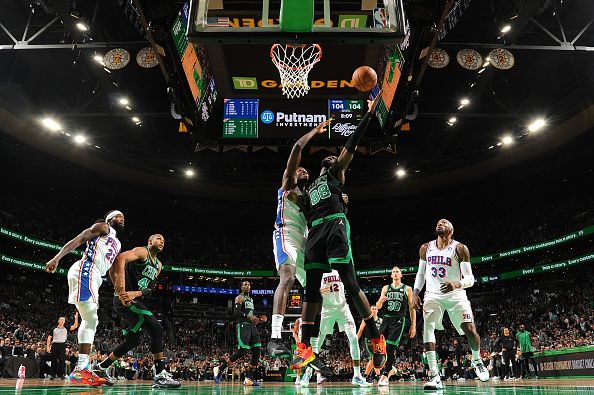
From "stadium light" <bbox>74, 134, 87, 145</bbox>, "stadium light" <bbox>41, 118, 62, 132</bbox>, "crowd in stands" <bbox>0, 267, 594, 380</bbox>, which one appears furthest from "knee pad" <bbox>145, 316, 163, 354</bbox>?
"stadium light" <bbox>74, 134, 87, 145</bbox>

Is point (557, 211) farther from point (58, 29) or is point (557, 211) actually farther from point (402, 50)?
point (58, 29)

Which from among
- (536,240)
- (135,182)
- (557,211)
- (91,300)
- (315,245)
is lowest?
(91,300)

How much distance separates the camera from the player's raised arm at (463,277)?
6.52 metres

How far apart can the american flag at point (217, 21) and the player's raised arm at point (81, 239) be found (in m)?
3.10

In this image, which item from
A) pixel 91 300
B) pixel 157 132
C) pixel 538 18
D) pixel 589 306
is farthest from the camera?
pixel 157 132

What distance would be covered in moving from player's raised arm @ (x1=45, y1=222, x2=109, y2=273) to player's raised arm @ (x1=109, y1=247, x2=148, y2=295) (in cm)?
41

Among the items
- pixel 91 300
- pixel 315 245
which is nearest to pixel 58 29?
pixel 91 300

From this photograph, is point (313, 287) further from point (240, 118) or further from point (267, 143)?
point (240, 118)

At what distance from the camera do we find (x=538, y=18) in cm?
1655

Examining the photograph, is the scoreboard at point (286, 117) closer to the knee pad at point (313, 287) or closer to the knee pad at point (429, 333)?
the knee pad at point (429, 333)

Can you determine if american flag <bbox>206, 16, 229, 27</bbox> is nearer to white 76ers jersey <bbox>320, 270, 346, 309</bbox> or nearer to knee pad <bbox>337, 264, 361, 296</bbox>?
knee pad <bbox>337, 264, 361, 296</bbox>

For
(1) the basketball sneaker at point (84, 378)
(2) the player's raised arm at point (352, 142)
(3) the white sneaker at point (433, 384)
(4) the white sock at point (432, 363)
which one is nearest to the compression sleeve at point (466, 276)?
(4) the white sock at point (432, 363)

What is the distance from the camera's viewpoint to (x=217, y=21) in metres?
7.08

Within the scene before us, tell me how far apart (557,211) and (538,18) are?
1637cm
